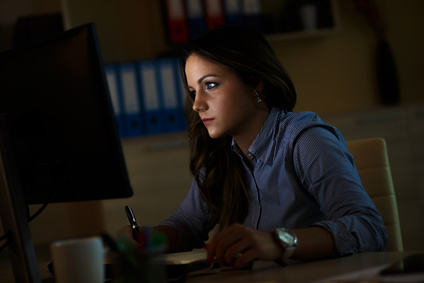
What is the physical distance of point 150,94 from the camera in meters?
2.85

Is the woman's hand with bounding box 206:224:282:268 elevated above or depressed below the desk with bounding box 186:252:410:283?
above

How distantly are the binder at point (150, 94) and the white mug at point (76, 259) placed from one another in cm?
194

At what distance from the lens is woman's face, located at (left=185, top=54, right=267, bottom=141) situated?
4.91 feet

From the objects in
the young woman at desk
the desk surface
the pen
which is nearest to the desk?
the desk surface

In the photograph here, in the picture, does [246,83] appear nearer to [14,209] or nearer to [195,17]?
[14,209]

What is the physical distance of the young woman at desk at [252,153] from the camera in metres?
1.27

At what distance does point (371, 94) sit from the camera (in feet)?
11.7

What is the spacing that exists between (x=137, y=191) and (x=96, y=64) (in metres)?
1.89

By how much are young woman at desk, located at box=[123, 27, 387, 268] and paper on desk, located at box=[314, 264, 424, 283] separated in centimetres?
23

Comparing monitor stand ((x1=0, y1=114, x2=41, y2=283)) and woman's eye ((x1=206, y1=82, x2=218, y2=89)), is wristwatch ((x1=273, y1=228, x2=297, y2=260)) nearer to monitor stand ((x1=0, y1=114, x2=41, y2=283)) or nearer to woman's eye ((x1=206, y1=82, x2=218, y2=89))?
monitor stand ((x1=0, y1=114, x2=41, y2=283))

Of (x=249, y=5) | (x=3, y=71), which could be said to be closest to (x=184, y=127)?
(x=249, y=5)

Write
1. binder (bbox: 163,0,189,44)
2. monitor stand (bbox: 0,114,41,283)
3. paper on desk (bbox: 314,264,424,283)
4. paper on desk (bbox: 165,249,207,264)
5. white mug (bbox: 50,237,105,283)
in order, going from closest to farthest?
paper on desk (bbox: 314,264,424,283) < white mug (bbox: 50,237,105,283) < monitor stand (bbox: 0,114,41,283) < paper on desk (bbox: 165,249,207,264) < binder (bbox: 163,0,189,44)

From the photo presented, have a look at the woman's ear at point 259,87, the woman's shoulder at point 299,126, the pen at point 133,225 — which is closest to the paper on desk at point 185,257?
the pen at point 133,225

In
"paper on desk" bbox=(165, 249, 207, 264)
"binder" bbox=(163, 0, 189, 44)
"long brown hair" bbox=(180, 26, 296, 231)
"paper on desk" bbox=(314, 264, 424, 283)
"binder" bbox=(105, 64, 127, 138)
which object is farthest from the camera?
"binder" bbox=(163, 0, 189, 44)
